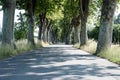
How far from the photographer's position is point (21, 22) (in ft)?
272

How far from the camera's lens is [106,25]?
83.7 feet

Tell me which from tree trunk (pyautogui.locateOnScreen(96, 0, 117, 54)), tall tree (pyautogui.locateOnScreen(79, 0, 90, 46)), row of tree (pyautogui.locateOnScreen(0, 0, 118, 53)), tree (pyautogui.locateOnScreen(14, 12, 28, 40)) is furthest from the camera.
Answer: tree (pyautogui.locateOnScreen(14, 12, 28, 40))

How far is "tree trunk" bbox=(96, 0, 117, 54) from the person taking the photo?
82.4ft

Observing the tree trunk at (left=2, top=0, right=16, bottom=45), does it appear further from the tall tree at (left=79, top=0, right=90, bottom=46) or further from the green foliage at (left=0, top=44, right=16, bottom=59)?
the tall tree at (left=79, top=0, right=90, bottom=46)

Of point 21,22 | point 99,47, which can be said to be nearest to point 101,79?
point 99,47

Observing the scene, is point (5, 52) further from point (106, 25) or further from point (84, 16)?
point (84, 16)

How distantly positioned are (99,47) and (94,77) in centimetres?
1388

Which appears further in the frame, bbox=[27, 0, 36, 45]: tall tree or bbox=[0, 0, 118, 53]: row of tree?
bbox=[27, 0, 36, 45]: tall tree

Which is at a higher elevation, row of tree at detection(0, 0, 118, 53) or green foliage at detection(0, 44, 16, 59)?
row of tree at detection(0, 0, 118, 53)

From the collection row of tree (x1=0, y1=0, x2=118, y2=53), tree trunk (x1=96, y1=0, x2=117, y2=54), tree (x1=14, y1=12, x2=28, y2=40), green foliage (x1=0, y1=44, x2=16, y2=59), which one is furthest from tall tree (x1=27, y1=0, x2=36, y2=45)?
tree (x1=14, y1=12, x2=28, y2=40)

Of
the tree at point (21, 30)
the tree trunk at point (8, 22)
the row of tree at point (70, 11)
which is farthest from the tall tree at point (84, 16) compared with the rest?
the tree at point (21, 30)

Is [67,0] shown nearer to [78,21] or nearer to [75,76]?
[78,21]

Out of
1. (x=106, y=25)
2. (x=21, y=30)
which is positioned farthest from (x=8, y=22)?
(x=21, y=30)

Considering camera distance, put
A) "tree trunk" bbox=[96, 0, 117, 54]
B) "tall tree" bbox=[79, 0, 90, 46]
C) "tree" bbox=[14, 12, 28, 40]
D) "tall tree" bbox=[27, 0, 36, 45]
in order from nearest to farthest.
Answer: "tree trunk" bbox=[96, 0, 117, 54]
"tall tree" bbox=[79, 0, 90, 46]
"tall tree" bbox=[27, 0, 36, 45]
"tree" bbox=[14, 12, 28, 40]
